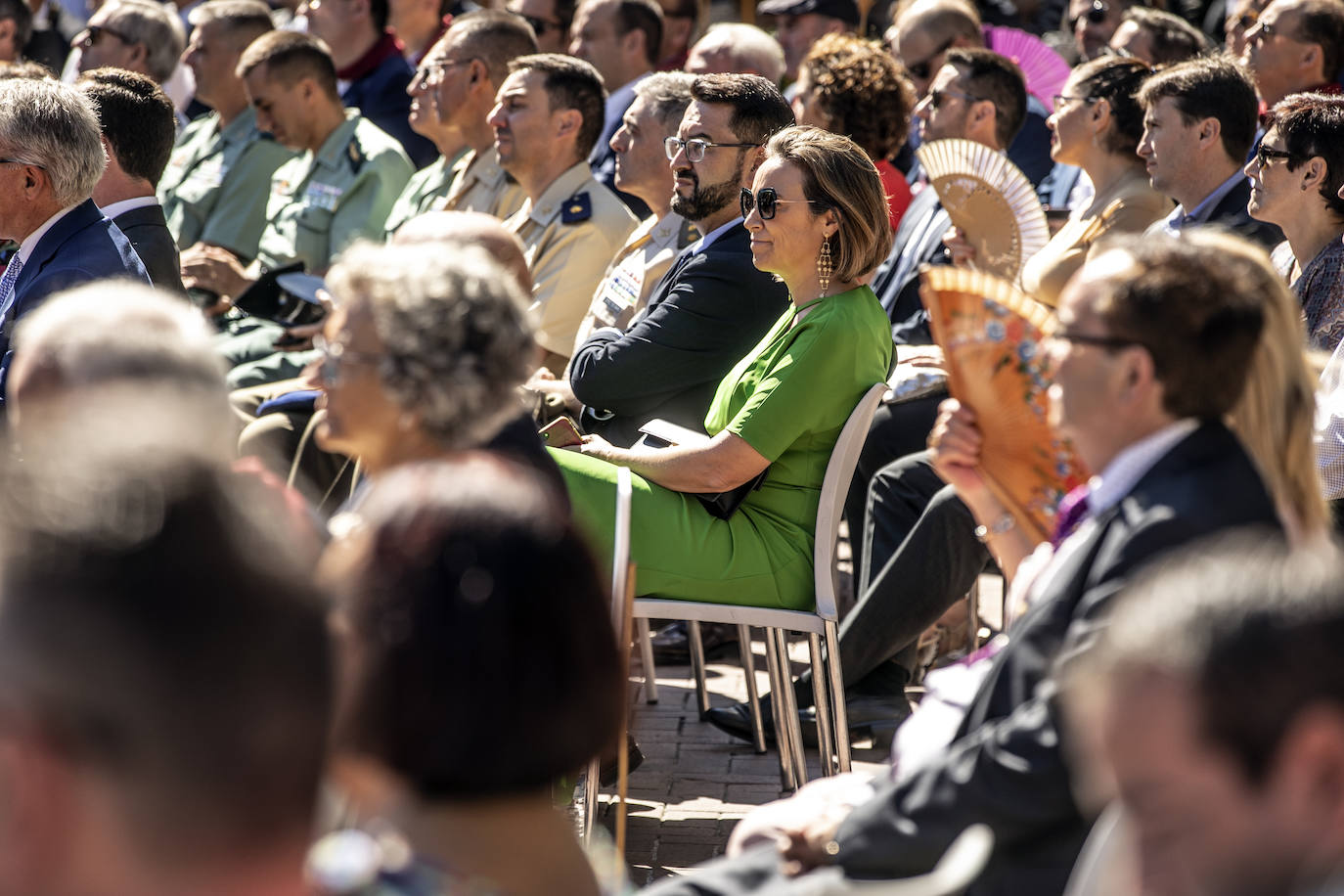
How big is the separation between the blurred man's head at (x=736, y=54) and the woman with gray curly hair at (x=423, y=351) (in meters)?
4.11

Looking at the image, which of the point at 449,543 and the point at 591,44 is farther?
the point at 591,44

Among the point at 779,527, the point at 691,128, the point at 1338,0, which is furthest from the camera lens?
the point at 1338,0

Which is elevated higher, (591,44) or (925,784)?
(925,784)

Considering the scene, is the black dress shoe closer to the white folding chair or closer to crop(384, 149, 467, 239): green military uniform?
the white folding chair

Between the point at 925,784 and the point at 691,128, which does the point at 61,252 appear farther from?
the point at 925,784

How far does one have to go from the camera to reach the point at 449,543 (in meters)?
1.42

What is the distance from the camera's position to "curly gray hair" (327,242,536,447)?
2.35 m

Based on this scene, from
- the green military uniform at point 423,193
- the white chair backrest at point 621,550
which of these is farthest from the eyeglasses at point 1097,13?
the white chair backrest at point 621,550

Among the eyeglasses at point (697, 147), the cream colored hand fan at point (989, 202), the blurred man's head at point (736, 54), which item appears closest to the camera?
the eyeglasses at point (697, 147)

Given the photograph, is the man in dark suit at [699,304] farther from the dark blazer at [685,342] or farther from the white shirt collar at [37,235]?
the white shirt collar at [37,235]

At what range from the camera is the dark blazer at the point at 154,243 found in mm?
4254

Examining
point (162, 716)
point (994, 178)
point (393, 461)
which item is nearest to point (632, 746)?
point (393, 461)

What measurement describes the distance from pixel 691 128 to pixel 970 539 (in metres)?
1.45

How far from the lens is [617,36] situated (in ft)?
22.9
